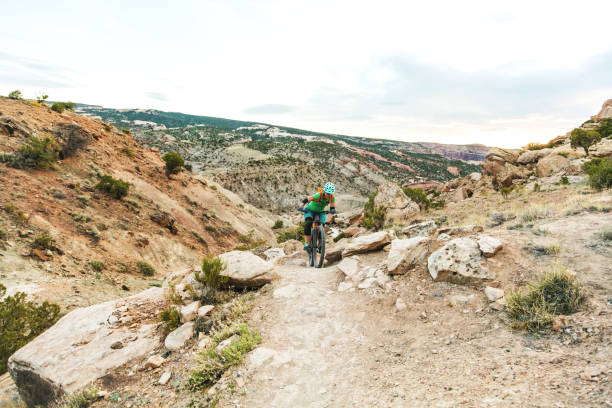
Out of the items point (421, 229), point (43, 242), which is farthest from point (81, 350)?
point (421, 229)

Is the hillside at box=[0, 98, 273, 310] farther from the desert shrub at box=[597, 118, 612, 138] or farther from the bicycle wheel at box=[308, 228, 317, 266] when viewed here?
the desert shrub at box=[597, 118, 612, 138]

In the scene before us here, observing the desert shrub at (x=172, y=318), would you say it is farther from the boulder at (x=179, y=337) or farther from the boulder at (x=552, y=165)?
the boulder at (x=552, y=165)

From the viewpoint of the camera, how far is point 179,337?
5074 mm

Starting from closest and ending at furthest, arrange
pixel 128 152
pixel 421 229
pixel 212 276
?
pixel 212 276 < pixel 421 229 < pixel 128 152

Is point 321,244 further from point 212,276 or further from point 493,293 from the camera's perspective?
point 493,293

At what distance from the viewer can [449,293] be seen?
16.5 feet

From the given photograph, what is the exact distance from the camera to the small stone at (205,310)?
5.54 m

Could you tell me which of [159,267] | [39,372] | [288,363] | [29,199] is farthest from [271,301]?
[29,199]

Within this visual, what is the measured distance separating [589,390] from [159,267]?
670 inches

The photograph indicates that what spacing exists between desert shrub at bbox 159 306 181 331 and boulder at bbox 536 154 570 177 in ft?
94.8

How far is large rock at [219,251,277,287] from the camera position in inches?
258

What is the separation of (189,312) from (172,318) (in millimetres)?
316

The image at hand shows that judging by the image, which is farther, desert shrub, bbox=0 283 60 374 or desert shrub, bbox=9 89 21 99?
desert shrub, bbox=9 89 21 99

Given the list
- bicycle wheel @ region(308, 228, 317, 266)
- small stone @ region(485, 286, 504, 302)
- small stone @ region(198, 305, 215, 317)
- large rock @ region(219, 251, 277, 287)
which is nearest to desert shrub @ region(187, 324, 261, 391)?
small stone @ region(198, 305, 215, 317)
